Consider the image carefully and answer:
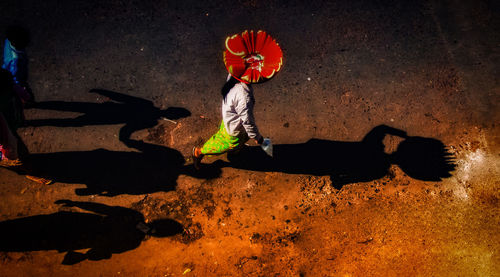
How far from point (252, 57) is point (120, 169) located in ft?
8.75

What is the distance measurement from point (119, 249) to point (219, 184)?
1549 millimetres

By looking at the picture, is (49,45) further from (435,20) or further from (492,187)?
(492,187)

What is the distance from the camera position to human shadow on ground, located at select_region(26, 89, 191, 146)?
170 inches

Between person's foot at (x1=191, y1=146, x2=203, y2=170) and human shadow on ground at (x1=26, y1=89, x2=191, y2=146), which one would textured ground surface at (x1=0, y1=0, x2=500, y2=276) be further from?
person's foot at (x1=191, y1=146, x2=203, y2=170)

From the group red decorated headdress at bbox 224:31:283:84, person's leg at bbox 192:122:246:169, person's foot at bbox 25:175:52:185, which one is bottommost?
person's foot at bbox 25:175:52:185

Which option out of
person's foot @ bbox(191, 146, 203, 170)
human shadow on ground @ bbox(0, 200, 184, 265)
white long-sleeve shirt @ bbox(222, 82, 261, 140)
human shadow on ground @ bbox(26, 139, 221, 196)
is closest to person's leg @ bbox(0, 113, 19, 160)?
human shadow on ground @ bbox(26, 139, 221, 196)

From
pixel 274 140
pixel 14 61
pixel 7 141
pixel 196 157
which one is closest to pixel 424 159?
pixel 274 140

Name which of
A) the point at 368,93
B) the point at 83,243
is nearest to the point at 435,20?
the point at 368,93

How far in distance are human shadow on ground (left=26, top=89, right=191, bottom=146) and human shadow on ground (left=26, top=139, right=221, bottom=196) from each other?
35 centimetres

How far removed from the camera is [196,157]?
3834mm

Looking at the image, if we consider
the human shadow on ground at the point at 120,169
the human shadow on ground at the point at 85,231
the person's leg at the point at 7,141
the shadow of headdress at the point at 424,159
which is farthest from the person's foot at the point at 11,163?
the shadow of headdress at the point at 424,159

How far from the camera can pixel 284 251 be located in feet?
12.5

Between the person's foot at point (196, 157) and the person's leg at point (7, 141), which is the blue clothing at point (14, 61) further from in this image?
the person's foot at point (196, 157)

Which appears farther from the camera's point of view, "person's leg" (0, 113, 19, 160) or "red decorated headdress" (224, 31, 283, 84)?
"person's leg" (0, 113, 19, 160)
